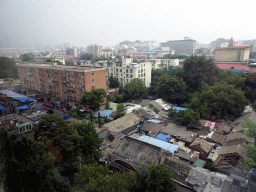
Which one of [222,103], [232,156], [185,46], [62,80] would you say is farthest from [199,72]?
[185,46]

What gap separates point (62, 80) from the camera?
48.2ft

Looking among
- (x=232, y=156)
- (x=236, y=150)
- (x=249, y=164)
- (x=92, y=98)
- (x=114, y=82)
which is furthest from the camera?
(x=114, y=82)

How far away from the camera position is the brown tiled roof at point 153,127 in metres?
9.96

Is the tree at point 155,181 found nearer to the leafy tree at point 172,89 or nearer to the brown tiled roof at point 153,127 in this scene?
the brown tiled roof at point 153,127

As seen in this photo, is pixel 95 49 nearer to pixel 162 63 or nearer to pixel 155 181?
pixel 162 63

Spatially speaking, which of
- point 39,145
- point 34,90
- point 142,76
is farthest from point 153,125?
point 34,90

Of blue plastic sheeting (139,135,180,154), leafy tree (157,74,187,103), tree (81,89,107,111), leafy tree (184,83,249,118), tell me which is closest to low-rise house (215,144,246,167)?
blue plastic sheeting (139,135,180,154)

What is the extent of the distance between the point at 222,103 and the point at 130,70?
9184mm

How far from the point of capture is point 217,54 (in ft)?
83.3

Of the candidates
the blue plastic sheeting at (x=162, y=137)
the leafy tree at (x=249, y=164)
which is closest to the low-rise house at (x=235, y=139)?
the leafy tree at (x=249, y=164)

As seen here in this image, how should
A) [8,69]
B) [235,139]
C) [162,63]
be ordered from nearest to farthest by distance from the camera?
[235,139], [8,69], [162,63]

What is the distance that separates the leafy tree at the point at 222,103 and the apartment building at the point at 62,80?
782 centimetres

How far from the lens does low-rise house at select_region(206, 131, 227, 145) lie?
921 cm

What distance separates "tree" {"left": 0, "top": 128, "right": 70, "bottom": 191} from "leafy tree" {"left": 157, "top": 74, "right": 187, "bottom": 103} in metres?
11.9
